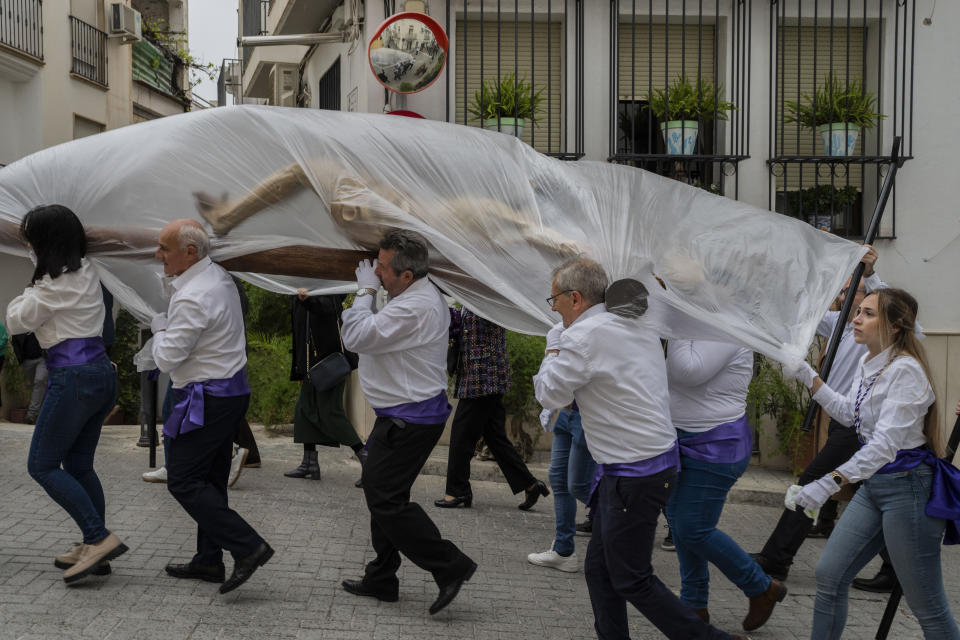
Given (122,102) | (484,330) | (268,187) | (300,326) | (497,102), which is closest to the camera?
(268,187)

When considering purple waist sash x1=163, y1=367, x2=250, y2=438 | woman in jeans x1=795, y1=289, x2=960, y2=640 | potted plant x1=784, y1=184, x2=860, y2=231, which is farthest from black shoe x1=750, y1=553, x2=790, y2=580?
potted plant x1=784, y1=184, x2=860, y2=231

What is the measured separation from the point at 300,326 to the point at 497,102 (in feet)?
10.4

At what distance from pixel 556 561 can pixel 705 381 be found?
1.76 m

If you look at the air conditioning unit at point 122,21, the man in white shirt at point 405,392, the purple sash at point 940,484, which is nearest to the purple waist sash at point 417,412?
the man in white shirt at point 405,392

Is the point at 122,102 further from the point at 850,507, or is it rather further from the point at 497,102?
the point at 850,507

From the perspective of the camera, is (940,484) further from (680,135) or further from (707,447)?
(680,135)

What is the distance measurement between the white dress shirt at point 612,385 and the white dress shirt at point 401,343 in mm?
849

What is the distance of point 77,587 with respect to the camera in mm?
4594

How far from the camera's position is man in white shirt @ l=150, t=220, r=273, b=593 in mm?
4336

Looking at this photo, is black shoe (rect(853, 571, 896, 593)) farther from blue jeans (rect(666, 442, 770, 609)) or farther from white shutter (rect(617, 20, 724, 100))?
white shutter (rect(617, 20, 724, 100))

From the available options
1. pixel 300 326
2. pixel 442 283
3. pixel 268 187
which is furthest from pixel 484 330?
pixel 268 187

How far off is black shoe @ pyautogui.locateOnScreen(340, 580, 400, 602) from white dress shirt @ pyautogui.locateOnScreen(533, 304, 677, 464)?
154cm

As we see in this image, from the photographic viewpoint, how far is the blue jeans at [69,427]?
4.52 meters

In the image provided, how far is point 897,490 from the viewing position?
362 cm
